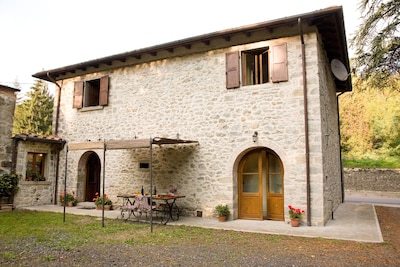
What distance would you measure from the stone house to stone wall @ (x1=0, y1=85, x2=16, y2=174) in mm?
2336

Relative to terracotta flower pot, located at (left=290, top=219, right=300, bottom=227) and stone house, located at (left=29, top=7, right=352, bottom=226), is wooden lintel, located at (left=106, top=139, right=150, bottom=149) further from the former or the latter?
terracotta flower pot, located at (left=290, top=219, right=300, bottom=227)

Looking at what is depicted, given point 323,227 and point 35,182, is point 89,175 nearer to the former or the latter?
point 35,182

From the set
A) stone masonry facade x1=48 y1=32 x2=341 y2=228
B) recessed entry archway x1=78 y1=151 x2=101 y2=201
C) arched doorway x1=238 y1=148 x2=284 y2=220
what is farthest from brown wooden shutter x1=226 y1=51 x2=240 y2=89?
recessed entry archway x1=78 y1=151 x2=101 y2=201

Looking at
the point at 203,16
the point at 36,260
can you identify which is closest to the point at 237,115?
the point at 36,260

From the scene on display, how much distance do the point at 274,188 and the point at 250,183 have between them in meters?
0.66

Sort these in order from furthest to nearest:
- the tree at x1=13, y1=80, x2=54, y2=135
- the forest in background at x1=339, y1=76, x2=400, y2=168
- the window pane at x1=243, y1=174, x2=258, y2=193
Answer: the tree at x1=13, y1=80, x2=54, y2=135
the forest in background at x1=339, y1=76, x2=400, y2=168
the window pane at x1=243, y1=174, x2=258, y2=193

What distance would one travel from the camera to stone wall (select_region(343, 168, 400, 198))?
16188mm

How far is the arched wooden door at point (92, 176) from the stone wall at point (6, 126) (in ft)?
8.51

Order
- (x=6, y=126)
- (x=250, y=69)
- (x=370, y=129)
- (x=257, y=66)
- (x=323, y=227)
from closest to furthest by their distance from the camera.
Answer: (x=323, y=227) → (x=257, y=66) → (x=250, y=69) → (x=6, y=126) → (x=370, y=129)

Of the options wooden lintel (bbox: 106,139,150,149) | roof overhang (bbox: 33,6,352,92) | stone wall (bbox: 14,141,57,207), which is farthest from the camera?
stone wall (bbox: 14,141,57,207)

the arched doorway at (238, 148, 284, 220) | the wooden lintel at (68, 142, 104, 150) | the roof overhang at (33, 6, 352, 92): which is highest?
the roof overhang at (33, 6, 352, 92)

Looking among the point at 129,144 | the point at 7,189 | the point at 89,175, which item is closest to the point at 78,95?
the point at 89,175

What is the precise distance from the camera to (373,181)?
16.8m

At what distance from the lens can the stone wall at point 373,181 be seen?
53.1 ft
